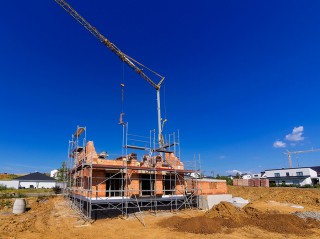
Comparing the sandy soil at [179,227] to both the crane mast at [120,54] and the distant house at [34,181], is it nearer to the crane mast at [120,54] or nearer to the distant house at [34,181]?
the crane mast at [120,54]

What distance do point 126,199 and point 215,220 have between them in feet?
21.3

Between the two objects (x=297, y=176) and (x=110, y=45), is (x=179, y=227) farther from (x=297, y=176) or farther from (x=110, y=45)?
(x=297, y=176)

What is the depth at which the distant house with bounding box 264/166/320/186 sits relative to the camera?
50938 millimetres

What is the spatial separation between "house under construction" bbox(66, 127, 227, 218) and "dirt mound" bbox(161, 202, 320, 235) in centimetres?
400

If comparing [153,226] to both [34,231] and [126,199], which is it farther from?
[34,231]

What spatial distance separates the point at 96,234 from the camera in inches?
503

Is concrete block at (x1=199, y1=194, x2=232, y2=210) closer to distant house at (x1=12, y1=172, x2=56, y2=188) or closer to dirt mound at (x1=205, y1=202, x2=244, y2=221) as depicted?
dirt mound at (x1=205, y1=202, x2=244, y2=221)

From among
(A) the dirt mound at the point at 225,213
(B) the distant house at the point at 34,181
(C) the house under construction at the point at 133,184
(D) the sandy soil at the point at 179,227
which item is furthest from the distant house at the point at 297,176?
(B) the distant house at the point at 34,181

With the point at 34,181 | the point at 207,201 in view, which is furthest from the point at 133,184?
the point at 34,181

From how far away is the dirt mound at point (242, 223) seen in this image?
13.4m

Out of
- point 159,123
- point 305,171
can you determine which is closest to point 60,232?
point 159,123

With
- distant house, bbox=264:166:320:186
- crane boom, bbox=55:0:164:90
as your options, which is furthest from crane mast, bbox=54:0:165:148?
distant house, bbox=264:166:320:186

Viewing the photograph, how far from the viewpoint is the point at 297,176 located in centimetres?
5191

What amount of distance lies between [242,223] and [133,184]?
8.88m
